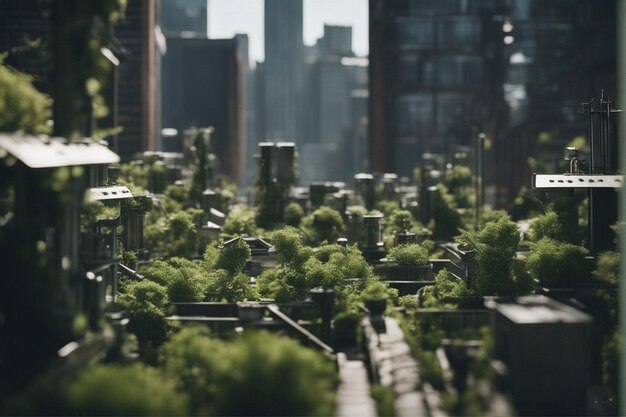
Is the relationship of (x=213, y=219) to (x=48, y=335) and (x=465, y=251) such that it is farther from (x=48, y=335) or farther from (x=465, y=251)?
(x=48, y=335)

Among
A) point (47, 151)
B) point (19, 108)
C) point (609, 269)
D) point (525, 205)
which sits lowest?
point (609, 269)

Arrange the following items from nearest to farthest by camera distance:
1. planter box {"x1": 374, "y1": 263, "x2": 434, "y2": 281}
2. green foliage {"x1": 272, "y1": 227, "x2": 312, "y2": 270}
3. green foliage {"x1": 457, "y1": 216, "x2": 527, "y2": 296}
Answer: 1. green foliage {"x1": 457, "y1": 216, "x2": 527, "y2": 296}
2. green foliage {"x1": 272, "y1": 227, "x2": 312, "y2": 270}
3. planter box {"x1": 374, "y1": 263, "x2": 434, "y2": 281}

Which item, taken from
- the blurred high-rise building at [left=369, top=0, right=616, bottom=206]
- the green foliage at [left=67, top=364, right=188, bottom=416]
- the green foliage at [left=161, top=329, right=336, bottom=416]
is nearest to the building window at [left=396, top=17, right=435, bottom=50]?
the blurred high-rise building at [left=369, top=0, right=616, bottom=206]

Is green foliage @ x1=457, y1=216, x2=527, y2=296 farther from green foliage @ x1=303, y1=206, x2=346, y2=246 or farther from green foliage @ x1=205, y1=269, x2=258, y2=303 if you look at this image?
green foliage @ x1=303, y1=206, x2=346, y2=246

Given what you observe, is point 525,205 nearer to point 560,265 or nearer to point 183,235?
point 183,235

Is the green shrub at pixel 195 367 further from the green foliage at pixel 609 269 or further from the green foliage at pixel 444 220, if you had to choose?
the green foliage at pixel 444 220

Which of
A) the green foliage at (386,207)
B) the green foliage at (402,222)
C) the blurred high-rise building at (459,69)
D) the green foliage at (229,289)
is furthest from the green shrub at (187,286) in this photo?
the blurred high-rise building at (459,69)

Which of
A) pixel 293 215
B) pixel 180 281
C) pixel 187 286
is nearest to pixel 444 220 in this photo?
pixel 293 215
